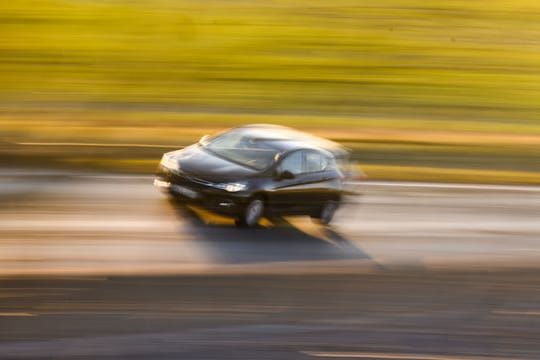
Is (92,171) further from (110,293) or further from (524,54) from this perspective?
(524,54)

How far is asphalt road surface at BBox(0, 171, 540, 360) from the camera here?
10.5m

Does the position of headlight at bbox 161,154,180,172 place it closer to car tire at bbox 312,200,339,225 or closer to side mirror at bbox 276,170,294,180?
side mirror at bbox 276,170,294,180

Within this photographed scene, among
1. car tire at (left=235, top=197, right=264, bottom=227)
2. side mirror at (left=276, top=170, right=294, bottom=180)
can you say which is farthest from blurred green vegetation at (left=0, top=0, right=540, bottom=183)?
side mirror at (left=276, top=170, right=294, bottom=180)

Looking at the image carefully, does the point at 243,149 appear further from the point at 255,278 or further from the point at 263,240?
the point at 255,278

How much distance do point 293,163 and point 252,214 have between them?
107 centimetres

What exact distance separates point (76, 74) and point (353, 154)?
11.0 metres

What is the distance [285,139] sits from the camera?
49.9 feet

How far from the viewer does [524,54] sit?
109 ft

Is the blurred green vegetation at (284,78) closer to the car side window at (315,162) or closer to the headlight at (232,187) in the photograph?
the car side window at (315,162)

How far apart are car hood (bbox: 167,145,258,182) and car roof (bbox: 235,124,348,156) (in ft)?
2.55

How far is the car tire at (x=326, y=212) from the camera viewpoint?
15.1 metres

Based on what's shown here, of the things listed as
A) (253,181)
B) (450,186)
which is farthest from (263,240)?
(450,186)

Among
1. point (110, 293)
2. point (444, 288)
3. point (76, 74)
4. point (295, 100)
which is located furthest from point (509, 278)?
point (76, 74)

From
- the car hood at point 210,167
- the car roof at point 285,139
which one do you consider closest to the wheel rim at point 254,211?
the car hood at point 210,167
